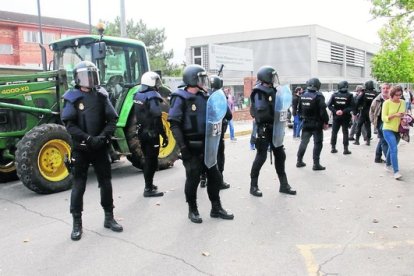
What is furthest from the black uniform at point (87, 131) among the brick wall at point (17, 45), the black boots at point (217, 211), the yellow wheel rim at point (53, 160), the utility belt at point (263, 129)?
the brick wall at point (17, 45)

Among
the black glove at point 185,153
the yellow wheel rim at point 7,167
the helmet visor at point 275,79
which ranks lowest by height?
the yellow wheel rim at point 7,167

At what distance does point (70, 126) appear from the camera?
16.0 feet

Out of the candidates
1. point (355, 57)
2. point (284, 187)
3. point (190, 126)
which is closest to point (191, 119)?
point (190, 126)

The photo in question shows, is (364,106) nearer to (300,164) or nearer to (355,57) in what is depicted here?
(300,164)

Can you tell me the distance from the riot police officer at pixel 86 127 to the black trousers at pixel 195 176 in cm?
92

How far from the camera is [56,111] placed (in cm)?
781

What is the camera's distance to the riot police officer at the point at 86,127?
15.9 ft

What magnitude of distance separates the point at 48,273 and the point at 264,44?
4491 centimetres

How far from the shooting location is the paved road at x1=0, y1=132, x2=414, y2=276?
4098mm

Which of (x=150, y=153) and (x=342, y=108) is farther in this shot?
(x=342, y=108)

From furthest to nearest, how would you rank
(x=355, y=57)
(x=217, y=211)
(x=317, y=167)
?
(x=355, y=57), (x=317, y=167), (x=217, y=211)

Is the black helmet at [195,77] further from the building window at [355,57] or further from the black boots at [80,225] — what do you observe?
the building window at [355,57]

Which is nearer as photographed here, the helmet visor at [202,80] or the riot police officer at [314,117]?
the helmet visor at [202,80]

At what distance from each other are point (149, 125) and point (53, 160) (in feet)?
5.68
